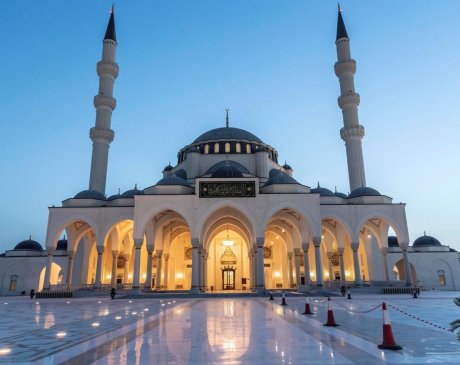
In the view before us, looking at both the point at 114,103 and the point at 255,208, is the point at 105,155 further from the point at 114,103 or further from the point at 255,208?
the point at 255,208

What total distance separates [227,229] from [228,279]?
189 inches

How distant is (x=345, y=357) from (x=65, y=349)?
3.55 meters

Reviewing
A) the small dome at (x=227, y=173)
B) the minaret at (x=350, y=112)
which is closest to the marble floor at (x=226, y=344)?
the small dome at (x=227, y=173)

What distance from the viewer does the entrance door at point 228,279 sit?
33438 mm

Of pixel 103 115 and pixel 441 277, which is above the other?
pixel 103 115

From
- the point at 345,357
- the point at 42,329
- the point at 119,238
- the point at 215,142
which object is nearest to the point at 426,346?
the point at 345,357

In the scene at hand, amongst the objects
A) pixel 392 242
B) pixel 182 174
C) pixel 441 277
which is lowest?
pixel 441 277

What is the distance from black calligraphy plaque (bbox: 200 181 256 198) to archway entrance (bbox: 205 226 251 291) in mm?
10047

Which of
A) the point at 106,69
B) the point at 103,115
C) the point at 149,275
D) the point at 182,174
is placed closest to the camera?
the point at 149,275

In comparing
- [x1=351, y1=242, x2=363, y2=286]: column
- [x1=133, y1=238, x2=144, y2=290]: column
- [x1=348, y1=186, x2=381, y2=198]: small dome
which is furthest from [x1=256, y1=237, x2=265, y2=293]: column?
[x1=348, y1=186, x2=381, y2=198]: small dome

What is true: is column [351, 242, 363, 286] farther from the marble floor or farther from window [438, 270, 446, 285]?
the marble floor

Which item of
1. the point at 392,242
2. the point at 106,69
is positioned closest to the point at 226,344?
the point at 106,69

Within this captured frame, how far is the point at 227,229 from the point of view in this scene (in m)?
33.6

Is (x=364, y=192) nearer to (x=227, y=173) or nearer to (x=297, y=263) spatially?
(x=297, y=263)
